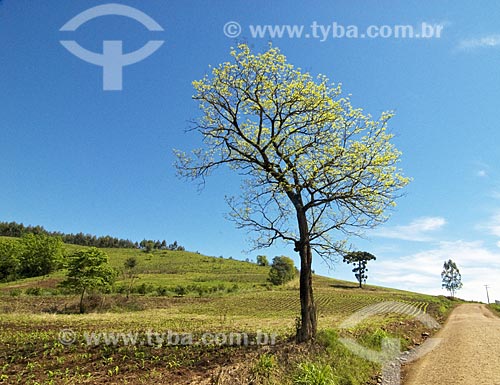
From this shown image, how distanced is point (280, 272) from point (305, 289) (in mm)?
86590

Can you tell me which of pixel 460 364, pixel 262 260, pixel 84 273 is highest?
pixel 84 273

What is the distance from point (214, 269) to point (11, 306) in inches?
3273

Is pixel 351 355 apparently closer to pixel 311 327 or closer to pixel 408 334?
pixel 311 327

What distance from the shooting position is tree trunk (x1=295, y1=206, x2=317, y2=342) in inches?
501

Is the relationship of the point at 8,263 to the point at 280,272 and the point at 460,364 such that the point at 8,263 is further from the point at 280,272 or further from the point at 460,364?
the point at 460,364

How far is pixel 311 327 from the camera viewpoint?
12.8 metres

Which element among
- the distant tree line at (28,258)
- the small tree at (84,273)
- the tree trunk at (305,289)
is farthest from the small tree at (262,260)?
the tree trunk at (305,289)

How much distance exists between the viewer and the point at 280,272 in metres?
97.2

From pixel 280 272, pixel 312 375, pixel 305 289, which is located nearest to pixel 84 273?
pixel 305 289

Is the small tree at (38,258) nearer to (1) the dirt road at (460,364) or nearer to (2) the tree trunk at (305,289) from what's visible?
(2) the tree trunk at (305,289)

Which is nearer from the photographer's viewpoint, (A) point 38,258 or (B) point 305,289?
(B) point 305,289

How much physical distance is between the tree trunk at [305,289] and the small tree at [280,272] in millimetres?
85406

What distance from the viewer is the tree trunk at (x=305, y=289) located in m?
12.7

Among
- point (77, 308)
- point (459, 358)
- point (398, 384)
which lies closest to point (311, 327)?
point (398, 384)
